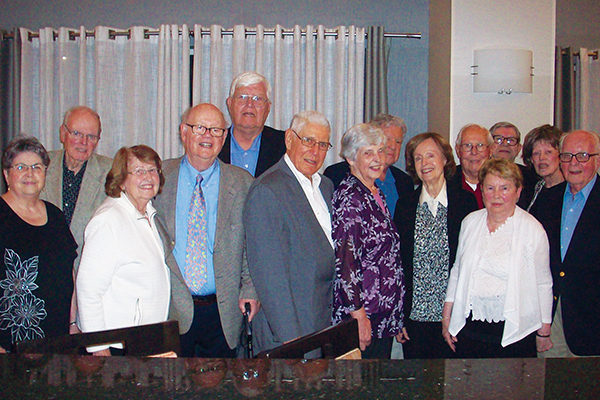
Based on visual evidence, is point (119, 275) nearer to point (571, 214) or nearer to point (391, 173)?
point (391, 173)

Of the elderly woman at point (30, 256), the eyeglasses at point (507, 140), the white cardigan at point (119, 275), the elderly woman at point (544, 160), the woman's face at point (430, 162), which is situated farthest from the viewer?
the eyeglasses at point (507, 140)

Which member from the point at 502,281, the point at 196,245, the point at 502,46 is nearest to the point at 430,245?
the point at 502,281

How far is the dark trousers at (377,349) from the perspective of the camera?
7.80 feet

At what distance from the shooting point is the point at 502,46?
4000 mm

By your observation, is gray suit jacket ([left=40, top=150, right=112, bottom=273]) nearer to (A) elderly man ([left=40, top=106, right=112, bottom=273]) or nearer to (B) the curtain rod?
(A) elderly man ([left=40, top=106, right=112, bottom=273])

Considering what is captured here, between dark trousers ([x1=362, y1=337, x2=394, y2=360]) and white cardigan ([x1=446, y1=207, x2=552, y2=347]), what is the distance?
1.01 ft

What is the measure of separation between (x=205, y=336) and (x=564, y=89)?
409 centimetres

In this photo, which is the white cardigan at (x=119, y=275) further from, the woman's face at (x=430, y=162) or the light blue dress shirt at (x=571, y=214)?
the light blue dress shirt at (x=571, y=214)

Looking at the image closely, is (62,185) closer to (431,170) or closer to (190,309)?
(190,309)

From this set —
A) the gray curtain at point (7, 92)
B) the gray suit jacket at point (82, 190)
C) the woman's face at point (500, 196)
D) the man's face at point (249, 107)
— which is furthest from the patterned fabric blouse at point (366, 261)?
the gray curtain at point (7, 92)

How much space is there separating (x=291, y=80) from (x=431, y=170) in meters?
2.48

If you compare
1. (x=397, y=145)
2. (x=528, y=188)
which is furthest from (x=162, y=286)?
(x=528, y=188)

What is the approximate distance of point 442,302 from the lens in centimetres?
255

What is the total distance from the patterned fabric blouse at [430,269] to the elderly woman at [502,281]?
10 centimetres
